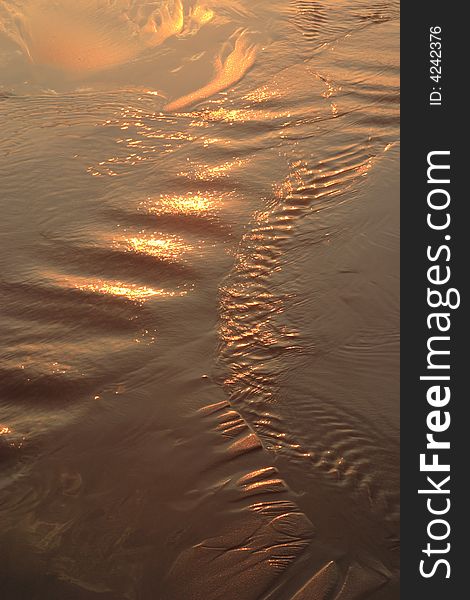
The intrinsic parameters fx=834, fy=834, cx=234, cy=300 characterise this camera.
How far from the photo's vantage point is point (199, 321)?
12.4 ft

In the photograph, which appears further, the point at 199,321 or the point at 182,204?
the point at 182,204

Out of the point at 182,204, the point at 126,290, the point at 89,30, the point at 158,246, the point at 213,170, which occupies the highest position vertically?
the point at 89,30

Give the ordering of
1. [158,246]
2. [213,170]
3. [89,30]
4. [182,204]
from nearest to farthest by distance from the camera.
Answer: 1. [158,246]
2. [182,204]
3. [213,170]
4. [89,30]

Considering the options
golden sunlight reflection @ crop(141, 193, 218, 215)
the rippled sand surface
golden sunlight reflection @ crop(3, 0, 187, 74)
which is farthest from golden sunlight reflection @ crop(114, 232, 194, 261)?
golden sunlight reflection @ crop(3, 0, 187, 74)

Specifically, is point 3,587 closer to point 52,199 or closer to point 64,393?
point 64,393

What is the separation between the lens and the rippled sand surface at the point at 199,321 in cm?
273

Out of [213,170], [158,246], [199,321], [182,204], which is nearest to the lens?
[199,321]

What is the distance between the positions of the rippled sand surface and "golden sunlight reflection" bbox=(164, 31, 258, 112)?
2 centimetres

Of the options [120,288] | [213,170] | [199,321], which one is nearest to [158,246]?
[120,288]

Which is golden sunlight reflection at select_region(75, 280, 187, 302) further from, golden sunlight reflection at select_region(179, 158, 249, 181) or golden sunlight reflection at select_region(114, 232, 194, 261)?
golden sunlight reflection at select_region(179, 158, 249, 181)

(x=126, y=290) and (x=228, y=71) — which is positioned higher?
(x=228, y=71)

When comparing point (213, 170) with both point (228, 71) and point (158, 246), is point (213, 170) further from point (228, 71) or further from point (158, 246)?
point (228, 71)

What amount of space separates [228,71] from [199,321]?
10.2 ft

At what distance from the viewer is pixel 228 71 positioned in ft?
20.6
